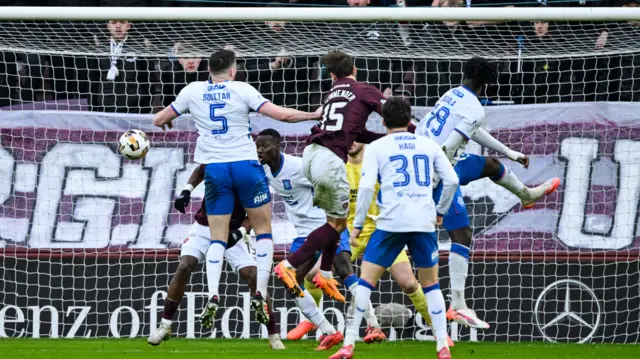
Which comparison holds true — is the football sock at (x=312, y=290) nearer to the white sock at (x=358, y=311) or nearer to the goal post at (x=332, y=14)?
the goal post at (x=332, y=14)

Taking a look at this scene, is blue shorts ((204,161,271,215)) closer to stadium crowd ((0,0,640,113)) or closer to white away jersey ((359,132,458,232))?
white away jersey ((359,132,458,232))

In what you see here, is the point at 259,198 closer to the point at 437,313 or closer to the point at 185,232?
the point at 437,313

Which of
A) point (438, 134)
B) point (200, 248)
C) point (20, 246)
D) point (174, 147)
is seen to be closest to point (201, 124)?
point (200, 248)

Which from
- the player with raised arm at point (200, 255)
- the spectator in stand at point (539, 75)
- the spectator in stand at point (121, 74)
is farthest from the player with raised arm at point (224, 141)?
the spectator in stand at point (539, 75)

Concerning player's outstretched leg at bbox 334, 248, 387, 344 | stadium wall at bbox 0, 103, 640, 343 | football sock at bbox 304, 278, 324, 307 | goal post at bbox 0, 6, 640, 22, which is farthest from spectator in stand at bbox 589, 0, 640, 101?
football sock at bbox 304, 278, 324, 307

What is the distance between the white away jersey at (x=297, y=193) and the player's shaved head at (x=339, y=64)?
3.95 ft

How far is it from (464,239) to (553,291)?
2611 millimetres

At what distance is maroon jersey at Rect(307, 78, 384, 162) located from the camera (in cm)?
1007

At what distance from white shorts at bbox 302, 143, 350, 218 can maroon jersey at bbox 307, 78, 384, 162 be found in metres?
0.08

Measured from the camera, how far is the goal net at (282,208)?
13031 mm

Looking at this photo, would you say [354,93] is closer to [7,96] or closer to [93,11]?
[93,11]

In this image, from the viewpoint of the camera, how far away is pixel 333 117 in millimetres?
10078

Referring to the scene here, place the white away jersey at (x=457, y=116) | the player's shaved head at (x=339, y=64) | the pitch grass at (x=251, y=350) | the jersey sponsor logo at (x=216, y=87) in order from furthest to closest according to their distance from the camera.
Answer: the white away jersey at (x=457, y=116) → the player's shaved head at (x=339, y=64) → the jersey sponsor logo at (x=216, y=87) → the pitch grass at (x=251, y=350)

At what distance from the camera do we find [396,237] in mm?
8594
